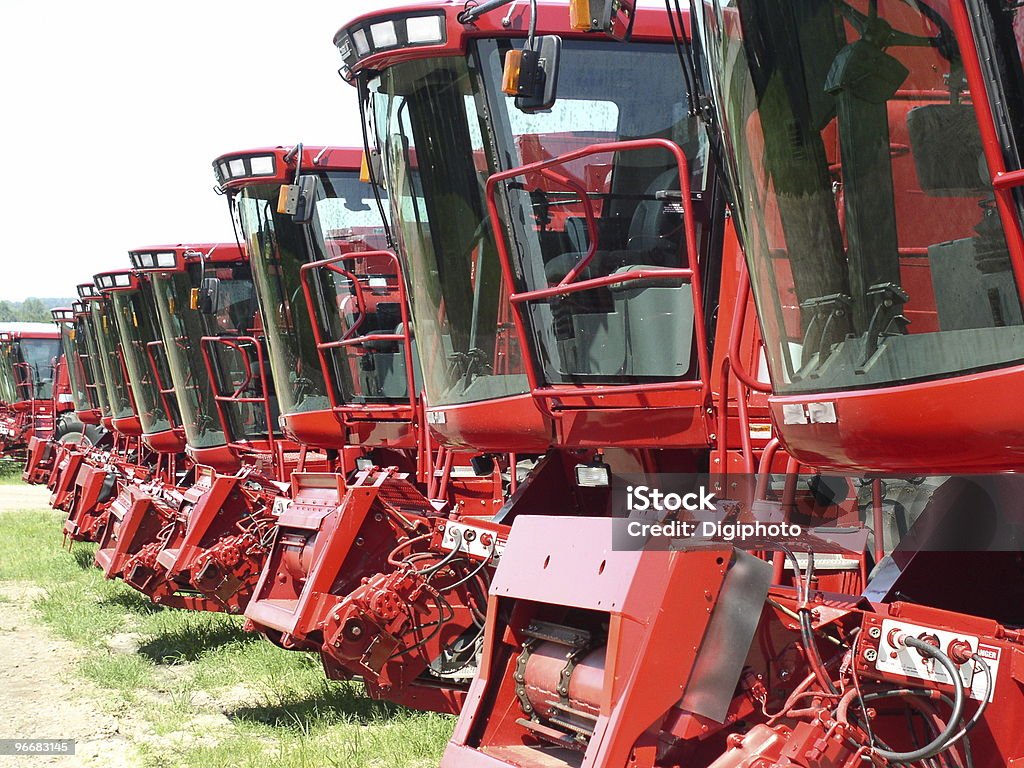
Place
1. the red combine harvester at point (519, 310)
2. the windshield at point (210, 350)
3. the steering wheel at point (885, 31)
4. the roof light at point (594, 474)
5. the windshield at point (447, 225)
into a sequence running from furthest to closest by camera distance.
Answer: the windshield at point (210, 350) → the roof light at point (594, 474) → the windshield at point (447, 225) → the red combine harvester at point (519, 310) → the steering wheel at point (885, 31)

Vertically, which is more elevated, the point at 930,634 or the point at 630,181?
the point at 630,181

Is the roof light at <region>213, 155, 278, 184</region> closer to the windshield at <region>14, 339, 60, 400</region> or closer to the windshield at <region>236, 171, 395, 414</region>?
the windshield at <region>236, 171, 395, 414</region>

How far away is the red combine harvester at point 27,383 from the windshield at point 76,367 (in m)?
4.60

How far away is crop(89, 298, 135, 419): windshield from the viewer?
13.9 meters

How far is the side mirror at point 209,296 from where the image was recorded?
9516 millimetres

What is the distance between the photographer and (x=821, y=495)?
3.98 m

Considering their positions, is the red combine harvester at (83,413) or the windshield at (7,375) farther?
the windshield at (7,375)

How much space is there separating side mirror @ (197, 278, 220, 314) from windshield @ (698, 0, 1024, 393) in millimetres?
6900

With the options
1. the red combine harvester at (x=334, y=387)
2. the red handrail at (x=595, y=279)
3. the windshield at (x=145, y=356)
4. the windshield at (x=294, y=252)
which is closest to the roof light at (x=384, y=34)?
the red handrail at (x=595, y=279)

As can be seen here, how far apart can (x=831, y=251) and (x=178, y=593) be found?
6.38m

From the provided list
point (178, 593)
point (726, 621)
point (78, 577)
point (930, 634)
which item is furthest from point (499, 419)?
point (78, 577)

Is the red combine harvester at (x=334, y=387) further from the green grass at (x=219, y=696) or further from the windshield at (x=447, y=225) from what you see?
the windshield at (x=447, y=225)

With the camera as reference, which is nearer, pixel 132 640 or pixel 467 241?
pixel 467 241

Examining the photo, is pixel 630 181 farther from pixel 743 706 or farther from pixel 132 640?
pixel 132 640
